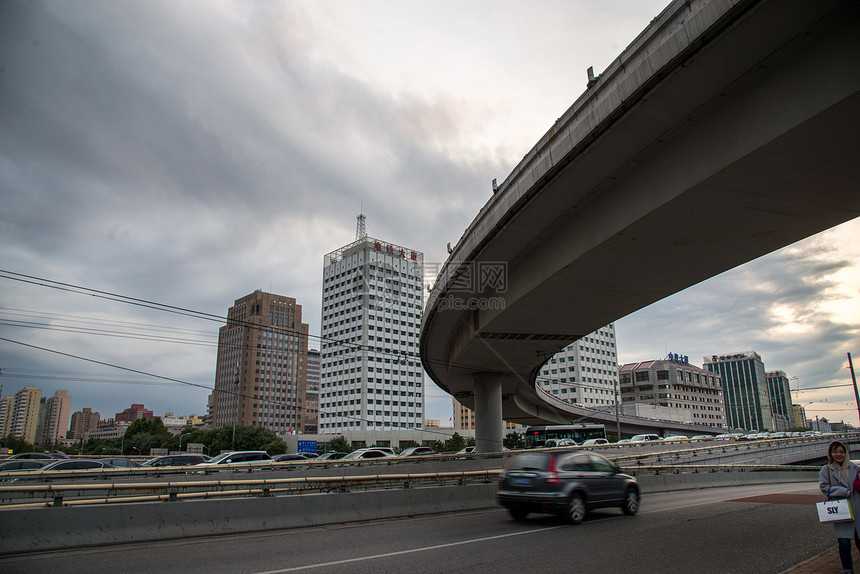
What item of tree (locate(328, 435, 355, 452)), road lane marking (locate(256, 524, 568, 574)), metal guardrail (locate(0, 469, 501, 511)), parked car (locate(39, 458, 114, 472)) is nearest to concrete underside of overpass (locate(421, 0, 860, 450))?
metal guardrail (locate(0, 469, 501, 511))

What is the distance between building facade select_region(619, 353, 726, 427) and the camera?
461 ft

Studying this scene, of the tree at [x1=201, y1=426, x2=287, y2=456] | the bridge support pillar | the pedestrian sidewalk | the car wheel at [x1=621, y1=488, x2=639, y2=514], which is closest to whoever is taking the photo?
the pedestrian sidewalk

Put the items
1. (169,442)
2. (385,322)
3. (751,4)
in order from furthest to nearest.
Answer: (385,322) → (169,442) → (751,4)

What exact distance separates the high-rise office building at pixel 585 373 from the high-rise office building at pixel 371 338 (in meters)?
39.2

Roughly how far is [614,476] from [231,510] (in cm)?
864

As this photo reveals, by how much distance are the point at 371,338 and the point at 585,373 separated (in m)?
62.5

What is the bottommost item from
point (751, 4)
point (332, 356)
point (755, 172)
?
point (755, 172)

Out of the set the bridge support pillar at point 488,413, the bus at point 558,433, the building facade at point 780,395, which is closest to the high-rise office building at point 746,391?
the building facade at point 780,395

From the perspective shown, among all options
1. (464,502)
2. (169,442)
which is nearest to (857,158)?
(464,502)

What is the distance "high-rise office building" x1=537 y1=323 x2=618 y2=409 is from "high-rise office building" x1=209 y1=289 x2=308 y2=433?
81.6 meters

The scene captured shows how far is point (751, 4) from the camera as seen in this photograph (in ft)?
25.8

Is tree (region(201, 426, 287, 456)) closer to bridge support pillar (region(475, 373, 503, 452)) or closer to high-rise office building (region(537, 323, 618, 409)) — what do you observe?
high-rise office building (region(537, 323, 618, 409))

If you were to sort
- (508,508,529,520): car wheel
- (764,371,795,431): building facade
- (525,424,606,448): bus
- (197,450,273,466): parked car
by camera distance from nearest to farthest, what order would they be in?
1. (508,508,529,520): car wheel
2. (197,450,273,466): parked car
3. (525,424,606,448): bus
4. (764,371,795,431): building facade

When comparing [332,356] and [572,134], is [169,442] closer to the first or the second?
[332,356]
